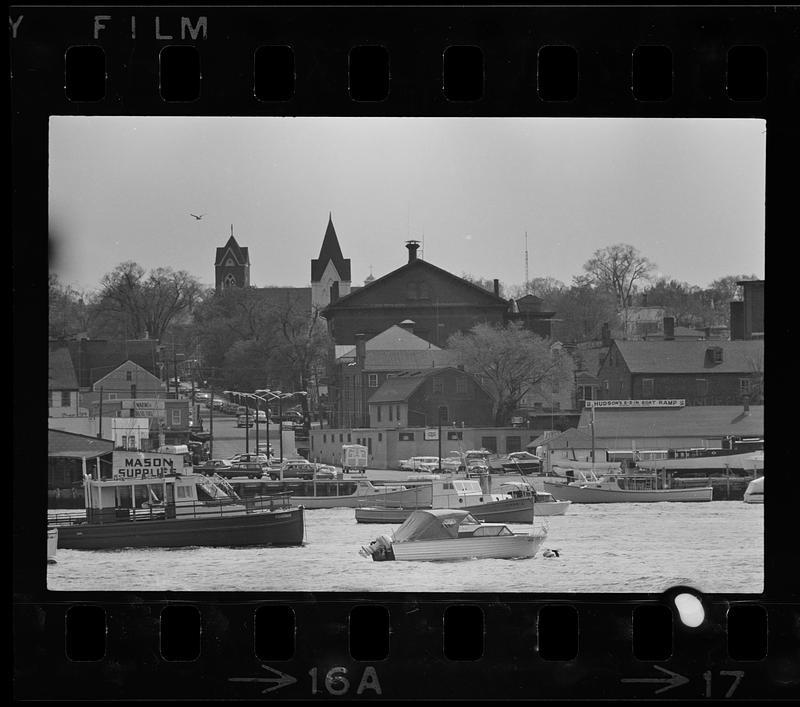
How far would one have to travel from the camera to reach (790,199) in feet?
25.5

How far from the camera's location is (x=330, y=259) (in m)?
8.48

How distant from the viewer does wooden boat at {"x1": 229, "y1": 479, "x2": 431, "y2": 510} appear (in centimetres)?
994

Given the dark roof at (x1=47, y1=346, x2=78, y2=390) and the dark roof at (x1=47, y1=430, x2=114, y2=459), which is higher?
the dark roof at (x1=47, y1=346, x2=78, y2=390)

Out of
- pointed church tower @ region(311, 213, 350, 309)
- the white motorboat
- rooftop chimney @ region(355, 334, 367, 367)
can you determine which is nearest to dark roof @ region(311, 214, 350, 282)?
pointed church tower @ region(311, 213, 350, 309)

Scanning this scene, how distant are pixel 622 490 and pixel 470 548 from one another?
1403mm

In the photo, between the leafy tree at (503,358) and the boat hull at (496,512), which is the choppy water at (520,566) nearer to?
the boat hull at (496,512)

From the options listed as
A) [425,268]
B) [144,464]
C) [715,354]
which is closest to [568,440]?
[715,354]

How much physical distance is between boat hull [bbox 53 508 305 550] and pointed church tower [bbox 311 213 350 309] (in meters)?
2.55
